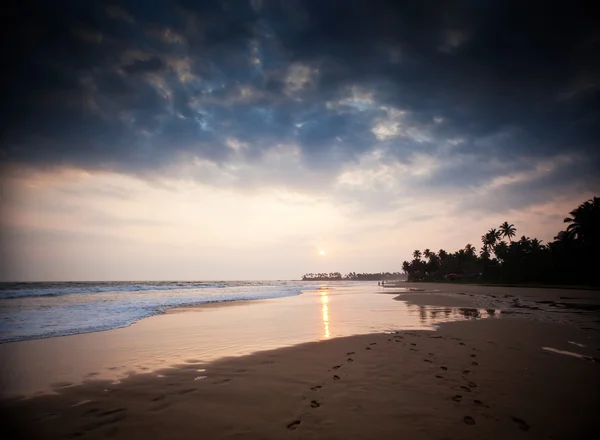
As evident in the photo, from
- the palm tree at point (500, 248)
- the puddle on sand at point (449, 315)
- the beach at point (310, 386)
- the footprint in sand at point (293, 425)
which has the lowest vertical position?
the puddle on sand at point (449, 315)

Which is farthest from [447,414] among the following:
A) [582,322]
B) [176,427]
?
[582,322]

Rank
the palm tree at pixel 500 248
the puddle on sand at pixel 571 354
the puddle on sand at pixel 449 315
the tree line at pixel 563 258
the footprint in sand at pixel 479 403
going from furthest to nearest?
the palm tree at pixel 500 248
the tree line at pixel 563 258
the puddle on sand at pixel 449 315
the puddle on sand at pixel 571 354
the footprint in sand at pixel 479 403

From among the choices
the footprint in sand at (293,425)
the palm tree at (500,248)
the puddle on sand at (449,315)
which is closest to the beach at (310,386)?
the footprint in sand at (293,425)

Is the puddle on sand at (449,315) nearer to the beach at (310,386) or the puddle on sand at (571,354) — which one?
the beach at (310,386)

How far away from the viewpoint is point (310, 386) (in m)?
6.23

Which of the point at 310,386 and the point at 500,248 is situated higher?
the point at 500,248

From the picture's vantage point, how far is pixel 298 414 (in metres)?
4.93

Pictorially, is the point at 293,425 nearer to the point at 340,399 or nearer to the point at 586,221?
the point at 340,399

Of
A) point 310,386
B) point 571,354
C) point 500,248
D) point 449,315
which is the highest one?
point 500,248

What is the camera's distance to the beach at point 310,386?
4.53 m

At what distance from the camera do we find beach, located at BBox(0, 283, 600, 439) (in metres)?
4.53

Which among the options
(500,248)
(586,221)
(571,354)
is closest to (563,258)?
(586,221)

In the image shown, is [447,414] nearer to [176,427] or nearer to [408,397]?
[408,397]

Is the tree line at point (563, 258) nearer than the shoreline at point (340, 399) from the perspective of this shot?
No
